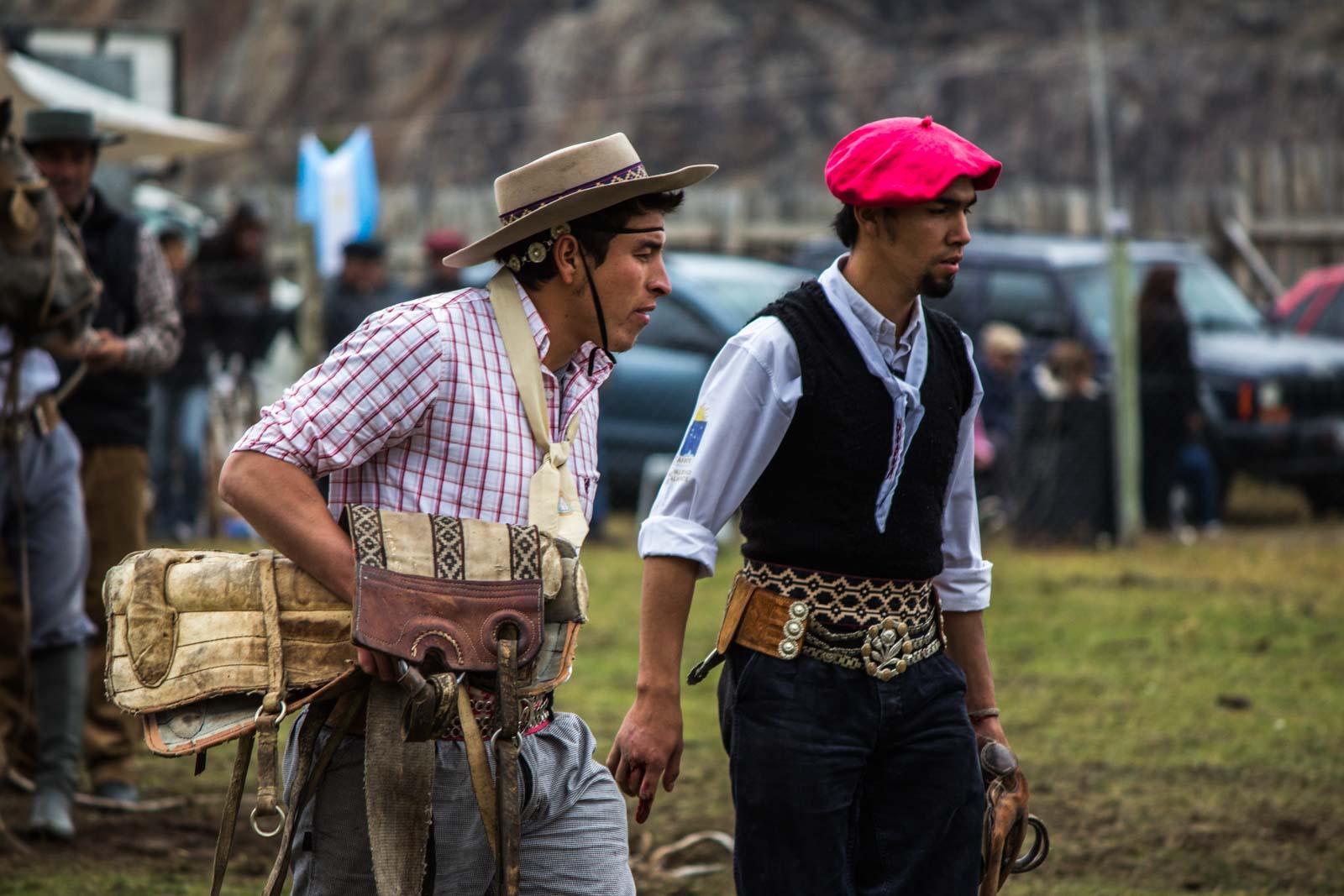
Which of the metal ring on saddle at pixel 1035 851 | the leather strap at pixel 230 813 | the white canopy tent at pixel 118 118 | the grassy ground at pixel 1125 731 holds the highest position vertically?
the white canopy tent at pixel 118 118

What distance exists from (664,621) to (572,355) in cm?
54

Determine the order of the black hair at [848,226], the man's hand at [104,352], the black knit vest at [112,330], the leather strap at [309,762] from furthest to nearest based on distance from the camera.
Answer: the black knit vest at [112,330] → the man's hand at [104,352] → the black hair at [848,226] → the leather strap at [309,762]

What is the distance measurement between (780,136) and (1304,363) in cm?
1557

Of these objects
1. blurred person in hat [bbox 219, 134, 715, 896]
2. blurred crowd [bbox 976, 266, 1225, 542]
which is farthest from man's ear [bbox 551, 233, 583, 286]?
blurred crowd [bbox 976, 266, 1225, 542]

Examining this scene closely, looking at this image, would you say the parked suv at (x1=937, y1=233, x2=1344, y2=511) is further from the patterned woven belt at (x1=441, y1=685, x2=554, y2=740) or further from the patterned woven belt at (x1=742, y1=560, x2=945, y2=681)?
the patterned woven belt at (x1=441, y1=685, x2=554, y2=740)

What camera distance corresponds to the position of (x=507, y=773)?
316 centimetres

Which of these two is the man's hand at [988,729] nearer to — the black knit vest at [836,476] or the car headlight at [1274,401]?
the black knit vest at [836,476]

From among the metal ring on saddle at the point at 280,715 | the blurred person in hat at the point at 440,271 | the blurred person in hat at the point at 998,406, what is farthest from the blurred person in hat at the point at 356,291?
the metal ring on saddle at the point at 280,715

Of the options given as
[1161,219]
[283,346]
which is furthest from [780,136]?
[283,346]

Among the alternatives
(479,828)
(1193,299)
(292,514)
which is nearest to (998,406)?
(1193,299)

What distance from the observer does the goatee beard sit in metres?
3.56

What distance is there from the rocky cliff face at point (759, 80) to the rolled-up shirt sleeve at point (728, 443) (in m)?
23.5

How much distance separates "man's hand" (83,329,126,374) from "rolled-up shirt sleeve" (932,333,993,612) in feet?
10.8

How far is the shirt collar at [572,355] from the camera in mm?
3361
